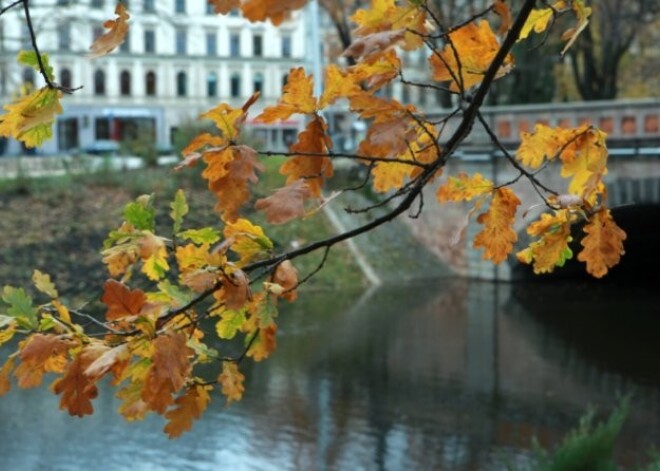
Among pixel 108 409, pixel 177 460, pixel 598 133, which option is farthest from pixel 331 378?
pixel 598 133

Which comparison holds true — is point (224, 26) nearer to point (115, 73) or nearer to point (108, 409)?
point (115, 73)

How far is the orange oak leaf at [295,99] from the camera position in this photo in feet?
7.59

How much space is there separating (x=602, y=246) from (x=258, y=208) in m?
0.77

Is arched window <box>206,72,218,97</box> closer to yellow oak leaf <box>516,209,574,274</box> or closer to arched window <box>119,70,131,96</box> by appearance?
arched window <box>119,70,131,96</box>

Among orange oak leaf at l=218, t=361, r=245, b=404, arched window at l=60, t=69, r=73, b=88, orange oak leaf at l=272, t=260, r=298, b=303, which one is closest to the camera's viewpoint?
orange oak leaf at l=272, t=260, r=298, b=303

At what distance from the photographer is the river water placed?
11.0 metres

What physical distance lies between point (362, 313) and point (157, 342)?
1804 centimetres

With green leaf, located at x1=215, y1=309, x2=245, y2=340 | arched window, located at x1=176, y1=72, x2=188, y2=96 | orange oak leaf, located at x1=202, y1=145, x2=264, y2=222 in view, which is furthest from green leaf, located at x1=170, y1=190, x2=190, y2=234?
arched window, located at x1=176, y1=72, x2=188, y2=96

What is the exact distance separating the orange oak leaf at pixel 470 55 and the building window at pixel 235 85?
48.8 m

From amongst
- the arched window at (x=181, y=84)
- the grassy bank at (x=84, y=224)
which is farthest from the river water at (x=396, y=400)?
the arched window at (x=181, y=84)

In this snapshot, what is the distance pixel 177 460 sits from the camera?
35.3 feet

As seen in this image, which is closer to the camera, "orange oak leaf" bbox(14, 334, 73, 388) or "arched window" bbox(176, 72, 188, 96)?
"orange oak leaf" bbox(14, 334, 73, 388)

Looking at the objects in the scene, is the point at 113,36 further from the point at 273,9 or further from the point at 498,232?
the point at 498,232

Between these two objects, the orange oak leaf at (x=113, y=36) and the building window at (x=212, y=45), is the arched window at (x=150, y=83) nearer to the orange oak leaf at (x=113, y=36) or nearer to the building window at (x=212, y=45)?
the building window at (x=212, y=45)
